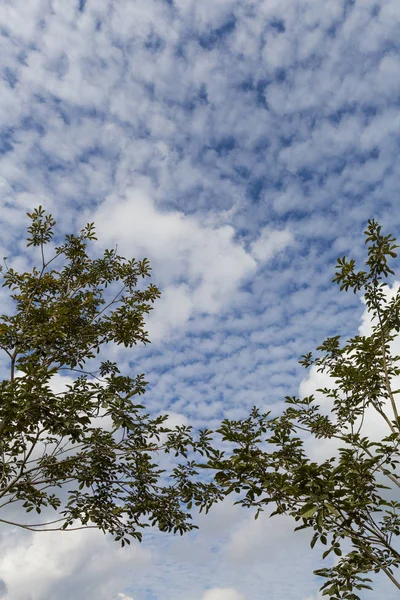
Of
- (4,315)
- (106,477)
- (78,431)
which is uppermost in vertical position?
(4,315)

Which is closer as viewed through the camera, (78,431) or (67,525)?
(78,431)

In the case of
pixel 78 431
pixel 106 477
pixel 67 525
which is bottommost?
pixel 67 525

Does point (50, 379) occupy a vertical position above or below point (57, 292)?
below

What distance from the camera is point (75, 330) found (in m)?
11.6

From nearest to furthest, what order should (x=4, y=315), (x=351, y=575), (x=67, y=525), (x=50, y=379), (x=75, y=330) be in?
1. (x=351, y=575)
2. (x=50, y=379)
3. (x=67, y=525)
4. (x=4, y=315)
5. (x=75, y=330)

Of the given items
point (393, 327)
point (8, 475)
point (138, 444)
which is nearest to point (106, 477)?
point (138, 444)

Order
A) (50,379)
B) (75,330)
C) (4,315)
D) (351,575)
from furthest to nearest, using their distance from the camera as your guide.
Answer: (75,330) → (4,315) → (50,379) → (351,575)

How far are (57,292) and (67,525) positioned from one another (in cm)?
671

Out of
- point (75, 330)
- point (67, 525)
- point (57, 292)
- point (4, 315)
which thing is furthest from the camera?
point (57, 292)

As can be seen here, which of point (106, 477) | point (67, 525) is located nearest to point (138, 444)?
point (106, 477)

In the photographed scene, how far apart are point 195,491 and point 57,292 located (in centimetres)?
738

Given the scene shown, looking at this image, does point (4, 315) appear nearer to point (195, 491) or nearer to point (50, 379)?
point (50, 379)

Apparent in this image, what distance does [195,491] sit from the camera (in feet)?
30.3

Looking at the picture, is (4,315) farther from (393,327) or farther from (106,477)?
(393,327)
